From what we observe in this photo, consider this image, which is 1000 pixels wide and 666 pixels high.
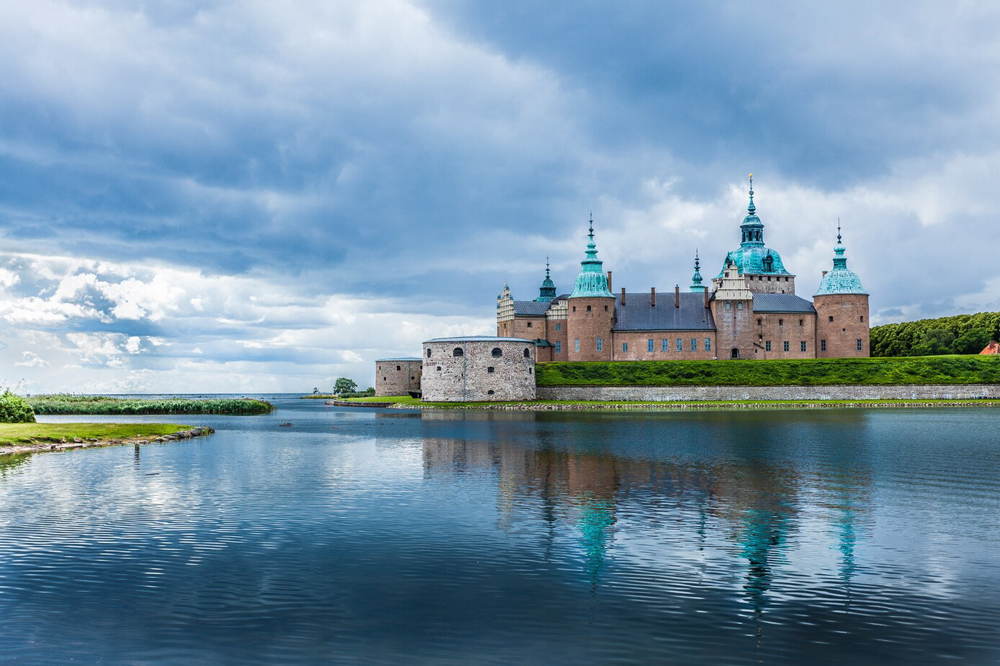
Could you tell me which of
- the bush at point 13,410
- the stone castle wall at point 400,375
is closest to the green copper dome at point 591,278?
the stone castle wall at point 400,375

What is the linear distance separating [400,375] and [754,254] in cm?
4377

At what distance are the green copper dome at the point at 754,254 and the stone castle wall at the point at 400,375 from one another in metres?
37.6

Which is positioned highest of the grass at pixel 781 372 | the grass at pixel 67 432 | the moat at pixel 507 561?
the grass at pixel 781 372

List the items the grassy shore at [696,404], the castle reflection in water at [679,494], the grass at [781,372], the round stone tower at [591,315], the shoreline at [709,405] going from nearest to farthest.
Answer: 1. the castle reflection in water at [679,494]
2. the shoreline at [709,405]
3. the grassy shore at [696,404]
4. the grass at [781,372]
5. the round stone tower at [591,315]

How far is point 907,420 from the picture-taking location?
45656mm

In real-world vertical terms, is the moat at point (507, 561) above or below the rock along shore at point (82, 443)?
below

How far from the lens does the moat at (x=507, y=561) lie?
941cm

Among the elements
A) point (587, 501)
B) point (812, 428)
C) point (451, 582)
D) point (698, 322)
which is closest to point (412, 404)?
point (698, 322)

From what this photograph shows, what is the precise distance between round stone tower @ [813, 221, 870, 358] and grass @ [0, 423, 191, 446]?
64.6 meters

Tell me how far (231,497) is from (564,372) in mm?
57415

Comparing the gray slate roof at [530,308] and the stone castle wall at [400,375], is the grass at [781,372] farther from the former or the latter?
the stone castle wall at [400,375]

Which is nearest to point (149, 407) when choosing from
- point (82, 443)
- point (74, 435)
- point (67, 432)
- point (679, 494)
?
point (67, 432)

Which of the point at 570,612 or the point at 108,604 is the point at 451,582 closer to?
the point at 570,612

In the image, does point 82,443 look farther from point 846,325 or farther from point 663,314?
point 846,325
